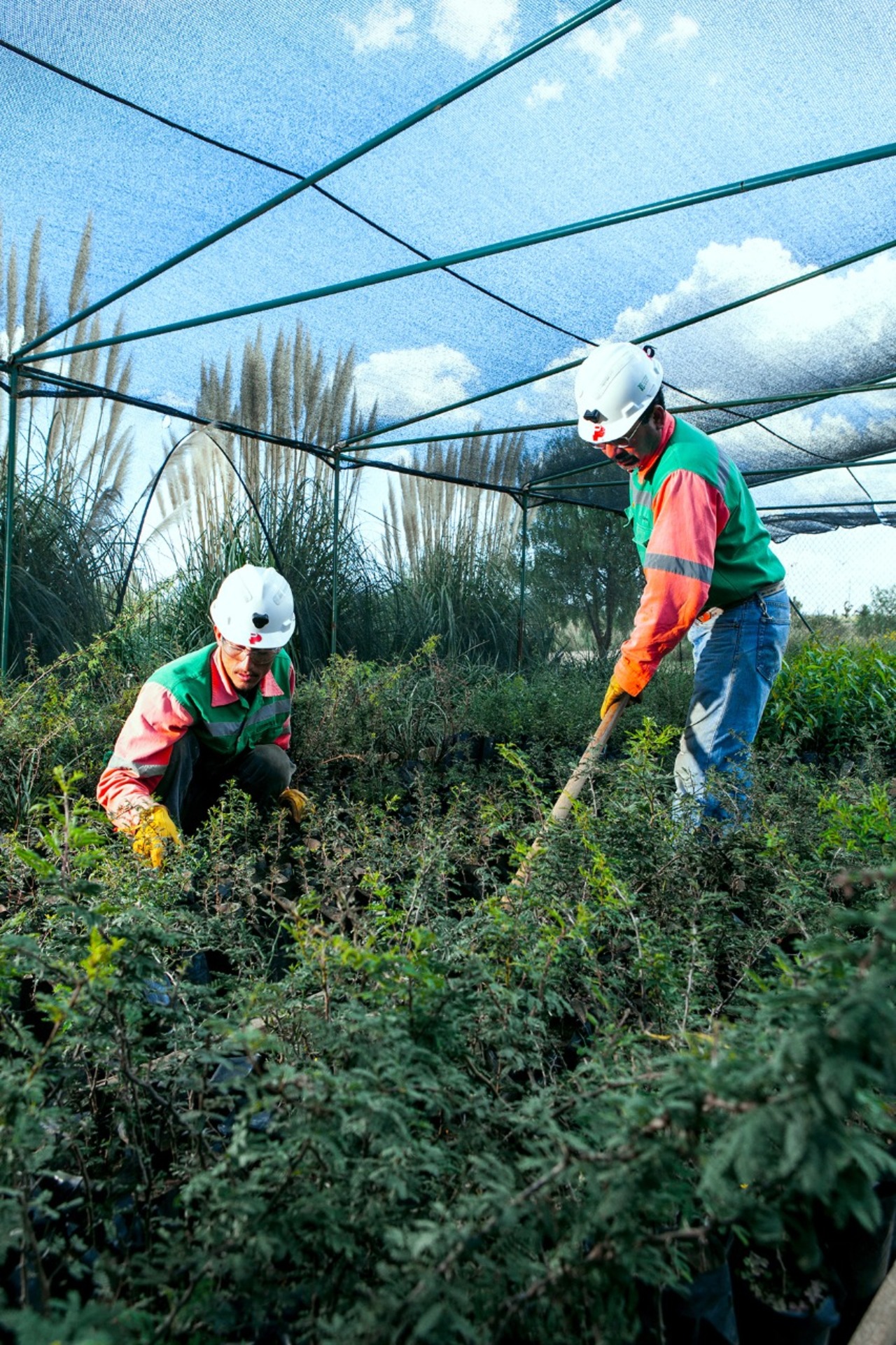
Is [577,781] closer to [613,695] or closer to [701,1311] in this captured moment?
[613,695]

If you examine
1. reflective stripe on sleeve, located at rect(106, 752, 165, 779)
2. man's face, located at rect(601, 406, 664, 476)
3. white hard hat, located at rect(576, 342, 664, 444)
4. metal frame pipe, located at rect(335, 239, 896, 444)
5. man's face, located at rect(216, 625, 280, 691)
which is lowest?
reflective stripe on sleeve, located at rect(106, 752, 165, 779)

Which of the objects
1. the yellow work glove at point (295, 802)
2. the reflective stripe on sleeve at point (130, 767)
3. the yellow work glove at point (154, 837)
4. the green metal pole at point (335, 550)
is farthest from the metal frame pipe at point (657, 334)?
the yellow work glove at point (154, 837)

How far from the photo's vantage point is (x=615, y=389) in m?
3.06

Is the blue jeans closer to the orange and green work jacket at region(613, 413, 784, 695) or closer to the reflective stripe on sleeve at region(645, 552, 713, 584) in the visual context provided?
the orange and green work jacket at region(613, 413, 784, 695)

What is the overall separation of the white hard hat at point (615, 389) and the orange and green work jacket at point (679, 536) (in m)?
0.15

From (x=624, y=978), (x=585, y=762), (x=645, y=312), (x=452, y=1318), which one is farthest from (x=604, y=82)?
(x=452, y=1318)

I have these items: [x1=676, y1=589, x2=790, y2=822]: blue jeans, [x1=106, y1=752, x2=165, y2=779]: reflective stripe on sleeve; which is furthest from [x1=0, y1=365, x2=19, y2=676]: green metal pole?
[x1=676, y1=589, x2=790, y2=822]: blue jeans

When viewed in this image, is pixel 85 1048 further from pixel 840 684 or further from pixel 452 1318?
pixel 840 684

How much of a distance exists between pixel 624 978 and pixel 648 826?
35cm

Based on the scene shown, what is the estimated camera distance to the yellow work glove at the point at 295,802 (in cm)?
329

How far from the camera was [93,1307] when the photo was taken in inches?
28.6

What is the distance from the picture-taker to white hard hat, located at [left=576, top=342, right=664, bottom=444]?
10.0 feet

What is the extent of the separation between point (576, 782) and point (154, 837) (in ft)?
3.62

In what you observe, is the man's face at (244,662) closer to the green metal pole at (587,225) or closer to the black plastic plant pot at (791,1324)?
the green metal pole at (587,225)
